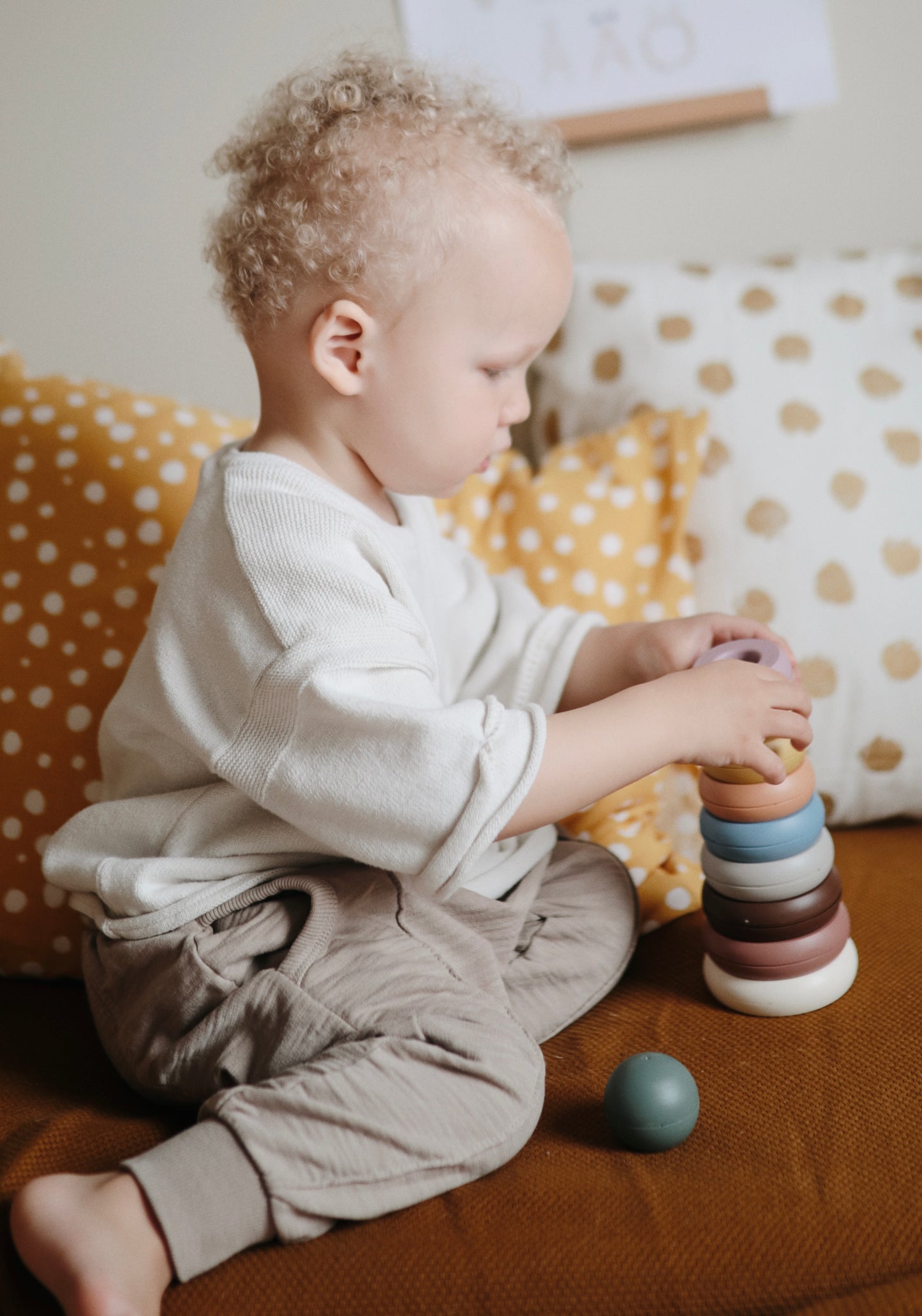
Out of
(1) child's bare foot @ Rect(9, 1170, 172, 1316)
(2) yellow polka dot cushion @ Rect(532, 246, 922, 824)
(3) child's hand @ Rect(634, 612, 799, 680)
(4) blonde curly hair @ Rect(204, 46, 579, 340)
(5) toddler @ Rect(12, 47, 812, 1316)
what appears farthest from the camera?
(2) yellow polka dot cushion @ Rect(532, 246, 922, 824)

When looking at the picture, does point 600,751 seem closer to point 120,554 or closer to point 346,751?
point 346,751

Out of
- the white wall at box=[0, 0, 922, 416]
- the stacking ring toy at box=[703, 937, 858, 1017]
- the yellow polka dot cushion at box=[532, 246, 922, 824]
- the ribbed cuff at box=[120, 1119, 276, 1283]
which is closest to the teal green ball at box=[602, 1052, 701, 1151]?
the stacking ring toy at box=[703, 937, 858, 1017]

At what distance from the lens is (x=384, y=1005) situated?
0.77m

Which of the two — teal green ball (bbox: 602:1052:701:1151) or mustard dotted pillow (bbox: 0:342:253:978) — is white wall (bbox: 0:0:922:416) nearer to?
mustard dotted pillow (bbox: 0:342:253:978)

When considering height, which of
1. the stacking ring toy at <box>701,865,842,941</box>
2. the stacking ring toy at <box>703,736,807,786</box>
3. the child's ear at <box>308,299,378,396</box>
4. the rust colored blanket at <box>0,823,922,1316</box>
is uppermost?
the child's ear at <box>308,299,378,396</box>

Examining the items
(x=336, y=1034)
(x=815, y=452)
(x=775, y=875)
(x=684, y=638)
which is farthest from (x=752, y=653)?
(x=336, y=1034)

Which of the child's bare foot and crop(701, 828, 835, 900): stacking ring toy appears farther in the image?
crop(701, 828, 835, 900): stacking ring toy

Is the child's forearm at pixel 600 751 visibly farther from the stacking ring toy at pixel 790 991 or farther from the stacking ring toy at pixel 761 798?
the stacking ring toy at pixel 790 991

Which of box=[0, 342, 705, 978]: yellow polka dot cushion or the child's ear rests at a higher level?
the child's ear

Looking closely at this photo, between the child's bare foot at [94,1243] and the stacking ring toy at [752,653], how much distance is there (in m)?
0.54

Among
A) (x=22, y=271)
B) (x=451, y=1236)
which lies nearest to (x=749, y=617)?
(x=451, y=1236)

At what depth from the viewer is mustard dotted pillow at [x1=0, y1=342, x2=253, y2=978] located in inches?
39.4

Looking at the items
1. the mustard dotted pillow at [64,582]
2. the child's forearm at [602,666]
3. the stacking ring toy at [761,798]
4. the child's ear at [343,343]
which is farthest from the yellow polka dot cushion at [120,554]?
the child's ear at [343,343]

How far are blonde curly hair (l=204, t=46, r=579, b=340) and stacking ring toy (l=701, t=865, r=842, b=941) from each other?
1.66ft
